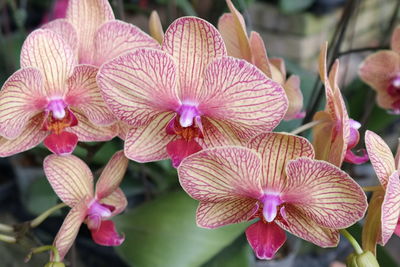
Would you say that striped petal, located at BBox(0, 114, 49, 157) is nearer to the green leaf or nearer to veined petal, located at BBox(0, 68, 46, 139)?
veined petal, located at BBox(0, 68, 46, 139)

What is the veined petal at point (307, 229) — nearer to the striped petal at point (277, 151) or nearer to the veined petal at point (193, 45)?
the striped petal at point (277, 151)

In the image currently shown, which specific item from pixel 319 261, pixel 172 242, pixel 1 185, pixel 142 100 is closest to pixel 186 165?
pixel 142 100

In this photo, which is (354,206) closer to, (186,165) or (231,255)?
(186,165)

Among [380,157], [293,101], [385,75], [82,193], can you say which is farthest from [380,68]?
[82,193]

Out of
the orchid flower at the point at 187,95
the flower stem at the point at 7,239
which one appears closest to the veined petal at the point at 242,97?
the orchid flower at the point at 187,95

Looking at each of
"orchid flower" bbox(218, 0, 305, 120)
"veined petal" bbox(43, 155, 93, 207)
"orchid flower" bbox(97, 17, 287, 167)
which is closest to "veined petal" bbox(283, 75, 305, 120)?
"orchid flower" bbox(218, 0, 305, 120)

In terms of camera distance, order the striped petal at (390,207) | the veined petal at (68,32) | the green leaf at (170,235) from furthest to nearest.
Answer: the green leaf at (170,235) → the veined petal at (68,32) → the striped petal at (390,207)

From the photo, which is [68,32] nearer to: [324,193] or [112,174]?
[112,174]
